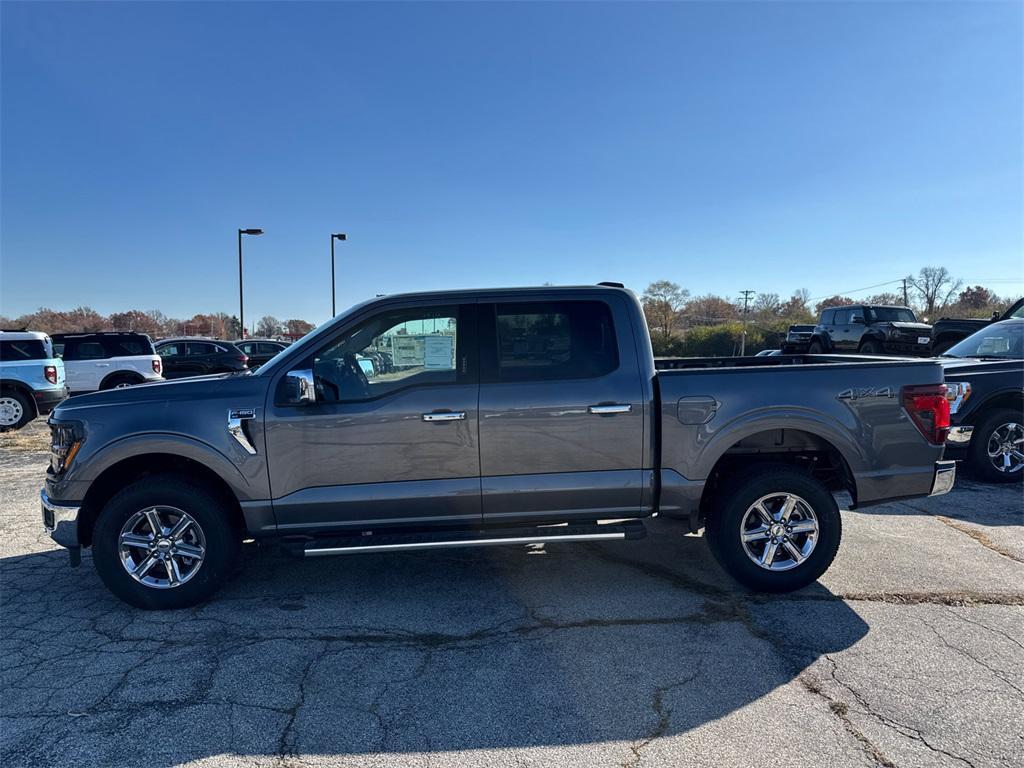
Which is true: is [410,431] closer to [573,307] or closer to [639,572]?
[573,307]

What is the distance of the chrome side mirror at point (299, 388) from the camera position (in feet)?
12.3

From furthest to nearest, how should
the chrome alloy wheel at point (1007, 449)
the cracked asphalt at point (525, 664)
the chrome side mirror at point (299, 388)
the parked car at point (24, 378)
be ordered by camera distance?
the parked car at point (24, 378) < the chrome alloy wheel at point (1007, 449) < the chrome side mirror at point (299, 388) < the cracked asphalt at point (525, 664)

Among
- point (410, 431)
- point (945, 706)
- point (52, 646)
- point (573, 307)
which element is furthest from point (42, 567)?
point (945, 706)

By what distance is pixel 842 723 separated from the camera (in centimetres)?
276

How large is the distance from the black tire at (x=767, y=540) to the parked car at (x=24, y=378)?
40.7ft

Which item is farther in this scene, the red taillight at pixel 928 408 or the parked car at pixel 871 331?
the parked car at pixel 871 331

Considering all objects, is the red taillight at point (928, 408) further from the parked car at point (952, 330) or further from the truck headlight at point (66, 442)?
the parked car at point (952, 330)

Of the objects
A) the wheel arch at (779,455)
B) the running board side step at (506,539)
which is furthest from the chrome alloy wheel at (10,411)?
the wheel arch at (779,455)

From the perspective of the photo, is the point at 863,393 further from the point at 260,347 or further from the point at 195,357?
the point at 260,347

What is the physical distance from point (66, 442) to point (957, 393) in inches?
317

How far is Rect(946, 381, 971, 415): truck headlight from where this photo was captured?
21.5ft

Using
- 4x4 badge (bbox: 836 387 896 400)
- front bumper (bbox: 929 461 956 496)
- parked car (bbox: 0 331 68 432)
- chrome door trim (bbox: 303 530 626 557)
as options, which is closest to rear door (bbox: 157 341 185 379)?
parked car (bbox: 0 331 68 432)

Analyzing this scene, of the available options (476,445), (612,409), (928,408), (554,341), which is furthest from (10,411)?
(928,408)

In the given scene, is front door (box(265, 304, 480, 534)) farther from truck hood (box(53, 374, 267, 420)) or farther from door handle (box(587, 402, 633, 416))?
door handle (box(587, 402, 633, 416))
